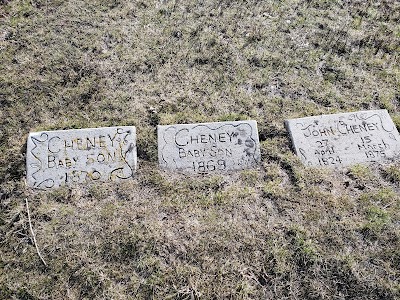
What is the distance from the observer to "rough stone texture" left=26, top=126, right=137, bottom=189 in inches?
137

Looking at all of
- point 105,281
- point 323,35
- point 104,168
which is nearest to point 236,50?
point 323,35

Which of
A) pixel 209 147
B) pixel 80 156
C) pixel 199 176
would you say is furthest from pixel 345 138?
pixel 80 156

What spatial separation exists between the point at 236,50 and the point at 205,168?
5.98 feet

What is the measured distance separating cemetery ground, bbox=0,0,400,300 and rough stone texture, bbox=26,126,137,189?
0.34ft

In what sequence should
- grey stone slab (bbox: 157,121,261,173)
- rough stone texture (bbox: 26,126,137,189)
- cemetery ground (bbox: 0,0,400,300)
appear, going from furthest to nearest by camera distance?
1. grey stone slab (bbox: 157,121,261,173)
2. rough stone texture (bbox: 26,126,137,189)
3. cemetery ground (bbox: 0,0,400,300)

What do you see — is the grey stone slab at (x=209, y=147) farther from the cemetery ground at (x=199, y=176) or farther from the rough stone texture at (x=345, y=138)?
the rough stone texture at (x=345, y=138)

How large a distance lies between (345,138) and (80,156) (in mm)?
2519

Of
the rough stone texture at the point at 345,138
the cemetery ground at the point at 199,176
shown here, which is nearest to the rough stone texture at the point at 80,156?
the cemetery ground at the point at 199,176

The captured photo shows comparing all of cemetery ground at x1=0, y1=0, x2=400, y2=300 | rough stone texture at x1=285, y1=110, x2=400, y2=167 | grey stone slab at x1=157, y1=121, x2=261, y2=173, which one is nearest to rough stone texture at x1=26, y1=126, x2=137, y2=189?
cemetery ground at x1=0, y1=0, x2=400, y2=300

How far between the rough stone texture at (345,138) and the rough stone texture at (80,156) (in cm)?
162

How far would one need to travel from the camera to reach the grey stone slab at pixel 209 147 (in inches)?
142

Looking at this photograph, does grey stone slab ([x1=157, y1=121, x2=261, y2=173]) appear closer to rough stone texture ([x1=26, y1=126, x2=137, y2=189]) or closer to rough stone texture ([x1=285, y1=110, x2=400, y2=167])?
rough stone texture ([x1=26, y1=126, x2=137, y2=189])

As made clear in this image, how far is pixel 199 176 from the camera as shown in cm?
354

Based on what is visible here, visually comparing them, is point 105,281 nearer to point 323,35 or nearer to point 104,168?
point 104,168
